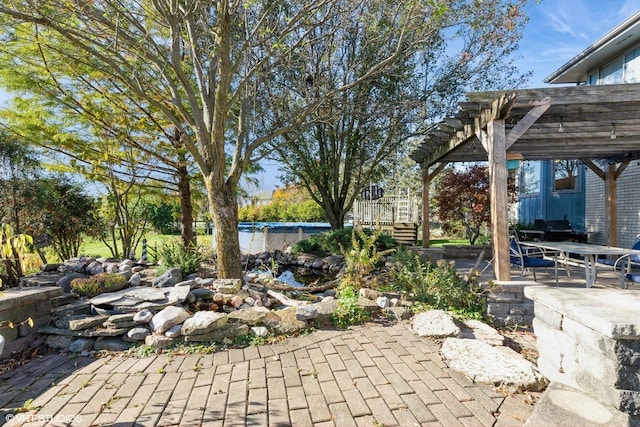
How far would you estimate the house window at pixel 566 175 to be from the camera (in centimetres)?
991

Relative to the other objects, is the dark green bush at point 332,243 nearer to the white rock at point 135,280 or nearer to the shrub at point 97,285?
the white rock at point 135,280

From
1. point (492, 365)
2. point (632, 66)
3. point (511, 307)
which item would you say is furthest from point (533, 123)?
point (632, 66)

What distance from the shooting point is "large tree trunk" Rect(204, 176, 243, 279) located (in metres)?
4.66

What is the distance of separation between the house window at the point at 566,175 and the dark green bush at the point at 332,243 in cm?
584

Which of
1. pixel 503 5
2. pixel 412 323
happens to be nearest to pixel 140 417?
pixel 412 323

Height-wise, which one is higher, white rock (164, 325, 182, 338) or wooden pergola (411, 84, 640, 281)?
wooden pergola (411, 84, 640, 281)

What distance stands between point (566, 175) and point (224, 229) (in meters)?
10.4

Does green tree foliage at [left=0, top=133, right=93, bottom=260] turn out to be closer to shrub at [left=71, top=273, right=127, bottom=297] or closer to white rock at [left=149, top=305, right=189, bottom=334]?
shrub at [left=71, top=273, right=127, bottom=297]

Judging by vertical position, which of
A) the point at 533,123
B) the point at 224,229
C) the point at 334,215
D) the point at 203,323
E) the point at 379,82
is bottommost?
the point at 203,323

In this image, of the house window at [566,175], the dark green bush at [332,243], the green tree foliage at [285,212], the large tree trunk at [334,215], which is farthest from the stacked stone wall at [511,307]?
the green tree foliage at [285,212]

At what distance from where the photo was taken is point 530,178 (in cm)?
1159

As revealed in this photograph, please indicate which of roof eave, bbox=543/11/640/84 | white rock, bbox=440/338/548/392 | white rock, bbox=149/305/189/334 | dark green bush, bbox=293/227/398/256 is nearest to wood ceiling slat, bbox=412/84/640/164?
roof eave, bbox=543/11/640/84

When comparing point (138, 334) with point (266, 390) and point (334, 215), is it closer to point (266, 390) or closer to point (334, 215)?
point (266, 390)

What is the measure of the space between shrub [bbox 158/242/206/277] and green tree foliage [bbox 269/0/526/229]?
356cm
